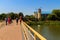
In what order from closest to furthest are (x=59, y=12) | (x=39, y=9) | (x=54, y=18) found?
(x=54, y=18), (x=39, y=9), (x=59, y=12)

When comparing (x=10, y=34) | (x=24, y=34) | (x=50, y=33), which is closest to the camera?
(x=24, y=34)

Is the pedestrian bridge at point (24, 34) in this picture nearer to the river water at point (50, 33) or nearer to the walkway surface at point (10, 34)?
the walkway surface at point (10, 34)

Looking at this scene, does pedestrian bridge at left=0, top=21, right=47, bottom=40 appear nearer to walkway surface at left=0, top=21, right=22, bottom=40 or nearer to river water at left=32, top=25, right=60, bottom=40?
walkway surface at left=0, top=21, right=22, bottom=40

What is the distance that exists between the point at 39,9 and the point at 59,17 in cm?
1338

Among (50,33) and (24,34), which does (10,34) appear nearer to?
(24,34)

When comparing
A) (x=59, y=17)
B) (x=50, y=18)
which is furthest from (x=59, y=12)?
(x=50, y=18)

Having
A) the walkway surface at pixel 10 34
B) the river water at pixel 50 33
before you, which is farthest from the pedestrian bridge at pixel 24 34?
the river water at pixel 50 33

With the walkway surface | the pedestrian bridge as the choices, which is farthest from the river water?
the pedestrian bridge

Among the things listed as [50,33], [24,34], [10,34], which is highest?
[24,34]

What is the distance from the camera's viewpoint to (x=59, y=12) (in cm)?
13212

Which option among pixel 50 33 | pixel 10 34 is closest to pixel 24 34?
pixel 10 34

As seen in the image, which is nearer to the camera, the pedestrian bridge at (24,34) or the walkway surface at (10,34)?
the pedestrian bridge at (24,34)

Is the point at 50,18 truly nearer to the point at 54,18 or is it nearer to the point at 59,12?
the point at 54,18

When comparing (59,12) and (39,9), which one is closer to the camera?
(39,9)
